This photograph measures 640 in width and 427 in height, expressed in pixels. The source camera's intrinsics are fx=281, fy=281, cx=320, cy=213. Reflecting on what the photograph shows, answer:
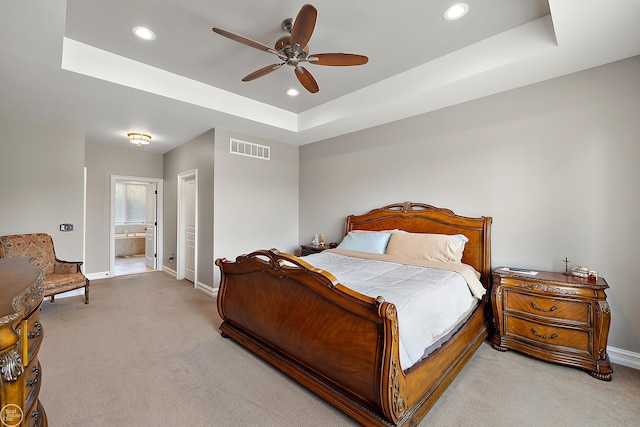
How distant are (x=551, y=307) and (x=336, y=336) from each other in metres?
2.03

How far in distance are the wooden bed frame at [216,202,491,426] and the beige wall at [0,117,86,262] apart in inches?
132

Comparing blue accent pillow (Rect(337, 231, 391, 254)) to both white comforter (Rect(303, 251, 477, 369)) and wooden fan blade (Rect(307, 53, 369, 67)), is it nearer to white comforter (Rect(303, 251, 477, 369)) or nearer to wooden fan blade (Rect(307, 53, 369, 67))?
white comforter (Rect(303, 251, 477, 369))

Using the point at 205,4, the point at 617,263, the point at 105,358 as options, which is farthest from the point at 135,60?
the point at 617,263

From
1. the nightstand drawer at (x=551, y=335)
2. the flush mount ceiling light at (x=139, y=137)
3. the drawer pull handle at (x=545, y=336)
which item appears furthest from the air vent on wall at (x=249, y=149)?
the drawer pull handle at (x=545, y=336)

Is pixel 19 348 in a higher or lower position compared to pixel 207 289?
higher

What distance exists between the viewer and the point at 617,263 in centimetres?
254

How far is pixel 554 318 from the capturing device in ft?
8.15

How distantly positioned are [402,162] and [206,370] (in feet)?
11.2

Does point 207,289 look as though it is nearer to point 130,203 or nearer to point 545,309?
point 545,309

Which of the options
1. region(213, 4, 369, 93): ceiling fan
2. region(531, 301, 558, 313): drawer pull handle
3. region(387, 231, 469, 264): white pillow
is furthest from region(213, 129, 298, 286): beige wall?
region(531, 301, 558, 313): drawer pull handle

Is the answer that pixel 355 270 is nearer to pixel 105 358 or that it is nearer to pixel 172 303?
pixel 105 358

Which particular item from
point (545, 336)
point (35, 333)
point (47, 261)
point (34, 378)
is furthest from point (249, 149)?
point (545, 336)

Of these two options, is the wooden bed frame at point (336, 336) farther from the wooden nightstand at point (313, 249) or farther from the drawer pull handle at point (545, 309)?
the wooden nightstand at point (313, 249)

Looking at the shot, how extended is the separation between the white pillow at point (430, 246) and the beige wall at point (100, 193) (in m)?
5.41
